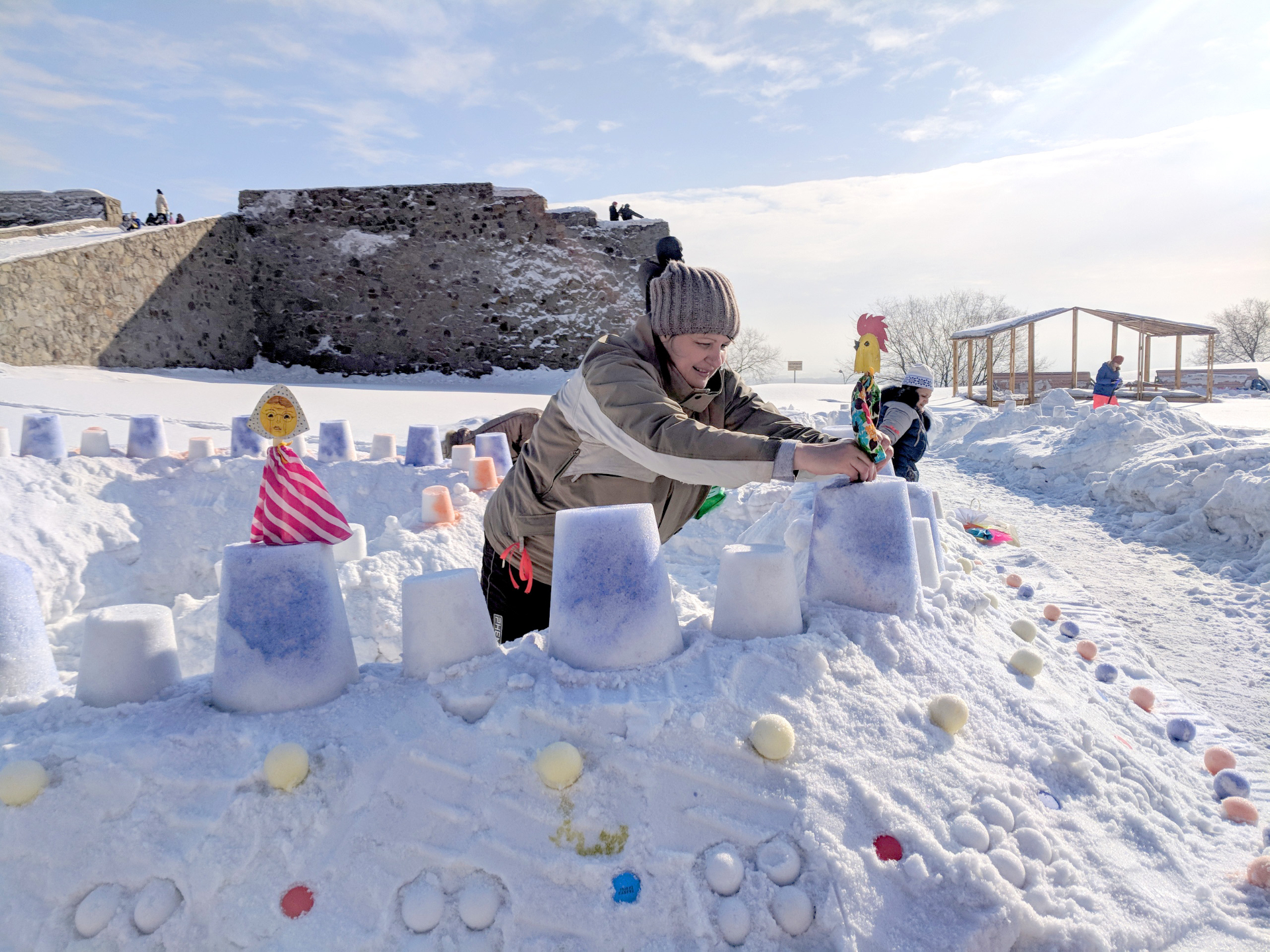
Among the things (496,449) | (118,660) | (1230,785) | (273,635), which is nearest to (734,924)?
(273,635)

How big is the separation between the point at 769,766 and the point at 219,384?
1164 centimetres

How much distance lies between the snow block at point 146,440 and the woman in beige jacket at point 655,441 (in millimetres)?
4100

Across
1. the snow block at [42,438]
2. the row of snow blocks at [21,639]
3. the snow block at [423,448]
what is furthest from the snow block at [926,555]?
the snow block at [42,438]

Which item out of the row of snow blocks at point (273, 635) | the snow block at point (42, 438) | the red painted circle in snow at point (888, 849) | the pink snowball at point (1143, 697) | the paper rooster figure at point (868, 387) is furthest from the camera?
the snow block at point (42, 438)

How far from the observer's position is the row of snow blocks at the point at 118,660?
1489mm

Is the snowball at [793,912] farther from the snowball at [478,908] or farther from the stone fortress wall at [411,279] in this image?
the stone fortress wall at [411,279]

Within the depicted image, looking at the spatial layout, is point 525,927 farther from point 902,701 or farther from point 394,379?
point 394,379

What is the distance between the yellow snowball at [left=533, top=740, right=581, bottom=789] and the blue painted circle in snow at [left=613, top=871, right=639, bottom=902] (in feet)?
0.61

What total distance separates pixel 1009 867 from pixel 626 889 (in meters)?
0.72

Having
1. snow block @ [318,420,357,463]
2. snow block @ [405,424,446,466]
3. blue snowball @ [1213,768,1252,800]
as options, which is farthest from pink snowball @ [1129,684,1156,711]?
snow block @ [318,420,357,463]

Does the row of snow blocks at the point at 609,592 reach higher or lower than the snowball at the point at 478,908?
higher

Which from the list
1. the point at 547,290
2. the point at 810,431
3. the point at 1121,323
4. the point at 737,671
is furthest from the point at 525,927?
the point at 1121,323

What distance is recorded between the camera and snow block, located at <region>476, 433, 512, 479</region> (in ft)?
17.0

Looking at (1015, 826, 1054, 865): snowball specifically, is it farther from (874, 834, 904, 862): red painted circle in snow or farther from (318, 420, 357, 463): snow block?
(318, 420, 357, 463): snow block
